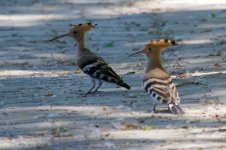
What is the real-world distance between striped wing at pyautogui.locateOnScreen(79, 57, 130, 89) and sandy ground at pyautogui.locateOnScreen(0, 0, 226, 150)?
253 millimetres

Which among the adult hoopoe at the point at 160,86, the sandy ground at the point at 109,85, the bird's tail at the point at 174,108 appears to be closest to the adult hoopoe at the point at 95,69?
the sandy ground at the point at 109,85

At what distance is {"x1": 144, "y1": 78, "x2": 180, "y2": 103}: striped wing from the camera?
1139cm

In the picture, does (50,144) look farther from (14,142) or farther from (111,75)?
(111,75)

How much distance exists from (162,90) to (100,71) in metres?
1.91

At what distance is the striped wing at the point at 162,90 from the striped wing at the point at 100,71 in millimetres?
1364

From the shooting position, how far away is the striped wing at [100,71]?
42.7 feet

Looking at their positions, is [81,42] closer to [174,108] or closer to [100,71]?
[100,71]

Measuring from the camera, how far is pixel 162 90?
1145 centimetres

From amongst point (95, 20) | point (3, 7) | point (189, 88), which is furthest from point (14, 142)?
point (3, 7)

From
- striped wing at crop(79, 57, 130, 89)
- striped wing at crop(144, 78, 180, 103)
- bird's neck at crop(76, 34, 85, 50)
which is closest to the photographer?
striped wing at crop(144, 78, 180, 103)

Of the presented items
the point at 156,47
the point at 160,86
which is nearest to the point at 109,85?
the point at 156,47

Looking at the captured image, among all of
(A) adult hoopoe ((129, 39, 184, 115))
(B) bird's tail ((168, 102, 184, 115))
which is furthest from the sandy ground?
(A) adult hoopoe ((129, 39, 184, 115))

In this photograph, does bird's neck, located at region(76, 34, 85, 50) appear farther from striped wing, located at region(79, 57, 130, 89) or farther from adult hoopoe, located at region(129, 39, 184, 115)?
adult hoopoe, located at region(129, 39, 184, 115)

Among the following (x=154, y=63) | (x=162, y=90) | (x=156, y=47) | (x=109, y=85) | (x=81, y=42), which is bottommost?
(x=162, y=90)
